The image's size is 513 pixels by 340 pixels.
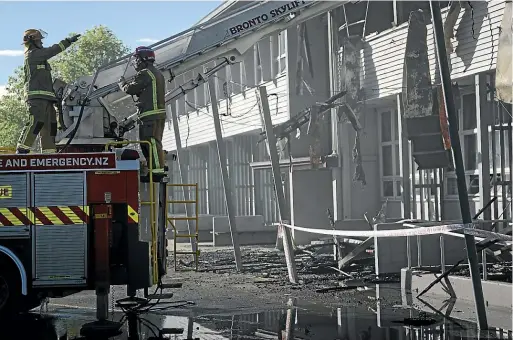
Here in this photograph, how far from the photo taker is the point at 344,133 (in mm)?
23016

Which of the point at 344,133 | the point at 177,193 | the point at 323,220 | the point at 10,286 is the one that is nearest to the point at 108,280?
the point at 10,286

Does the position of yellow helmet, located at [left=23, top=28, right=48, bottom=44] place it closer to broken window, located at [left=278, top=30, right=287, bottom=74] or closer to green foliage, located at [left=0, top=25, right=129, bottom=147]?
broken window, located at [left=278, top=30, right=287, bottom=74]

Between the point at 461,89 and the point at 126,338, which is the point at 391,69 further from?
the point at 126,338

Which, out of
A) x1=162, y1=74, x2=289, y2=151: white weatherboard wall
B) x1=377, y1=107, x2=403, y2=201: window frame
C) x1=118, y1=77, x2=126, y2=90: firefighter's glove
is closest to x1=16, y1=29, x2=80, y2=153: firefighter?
x1=118, y1=77, x2=126, y2=90: firefighter's glove

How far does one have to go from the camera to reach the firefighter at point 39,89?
39.3 feet

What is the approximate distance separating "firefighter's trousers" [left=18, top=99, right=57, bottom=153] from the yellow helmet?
0.88 metres

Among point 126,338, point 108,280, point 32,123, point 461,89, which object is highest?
point 461,89

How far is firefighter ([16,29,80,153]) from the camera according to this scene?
11984 millimetres

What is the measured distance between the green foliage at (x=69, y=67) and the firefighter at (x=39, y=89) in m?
31.1

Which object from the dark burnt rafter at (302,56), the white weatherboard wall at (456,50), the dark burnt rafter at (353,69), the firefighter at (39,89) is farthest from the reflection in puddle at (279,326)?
the dark burnt rafter at (302,56)

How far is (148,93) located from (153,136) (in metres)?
0.61

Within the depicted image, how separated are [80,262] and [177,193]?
33525mm

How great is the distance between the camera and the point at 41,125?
11977 mm

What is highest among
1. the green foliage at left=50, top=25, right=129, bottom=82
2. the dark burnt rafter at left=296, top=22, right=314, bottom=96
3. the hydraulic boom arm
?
the green foliage at left=50, top=25, right=129, bottom=82
